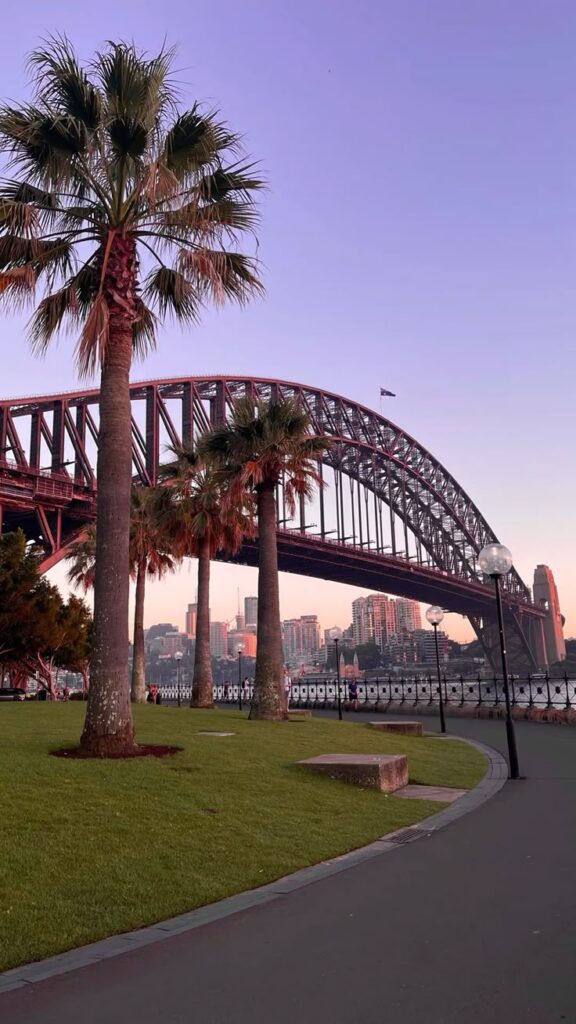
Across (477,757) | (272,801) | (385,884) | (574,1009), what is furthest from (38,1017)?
(477,757)

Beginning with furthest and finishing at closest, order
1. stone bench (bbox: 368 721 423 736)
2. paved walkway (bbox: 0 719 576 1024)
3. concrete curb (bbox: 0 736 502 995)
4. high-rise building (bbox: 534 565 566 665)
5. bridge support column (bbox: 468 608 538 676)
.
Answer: high-rise building (bbox: 534 565 566 665) < bridge support column (bbox: 468 608 538 676) < stone bench (bbox: 368 721 423 736) < concrete curb (bbox: 0 736 502 995) < paved walkway (bbox: 0 719 576 1024)

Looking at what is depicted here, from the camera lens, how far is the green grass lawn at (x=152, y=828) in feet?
20.6

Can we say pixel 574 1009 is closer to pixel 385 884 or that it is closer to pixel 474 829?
pixel 385 884

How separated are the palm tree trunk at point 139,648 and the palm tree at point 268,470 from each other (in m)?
11.3

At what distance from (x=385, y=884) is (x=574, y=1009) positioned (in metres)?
2.86

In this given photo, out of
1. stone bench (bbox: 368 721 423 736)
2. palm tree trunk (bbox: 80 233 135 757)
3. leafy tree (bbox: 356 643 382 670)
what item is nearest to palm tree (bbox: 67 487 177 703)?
stone bench (bbox: 368 721 423 736)

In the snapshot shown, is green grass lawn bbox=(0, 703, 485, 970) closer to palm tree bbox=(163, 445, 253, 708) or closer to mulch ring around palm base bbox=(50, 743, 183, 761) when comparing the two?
mulch ring around palm base bbox=(50, 743, 183, 761)

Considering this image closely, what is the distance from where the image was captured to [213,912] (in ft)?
20.8

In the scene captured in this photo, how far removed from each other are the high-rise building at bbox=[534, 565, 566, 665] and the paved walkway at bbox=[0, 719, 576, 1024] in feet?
382

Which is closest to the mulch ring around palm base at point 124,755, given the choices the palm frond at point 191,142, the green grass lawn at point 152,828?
the green grass lawn at point 152,828

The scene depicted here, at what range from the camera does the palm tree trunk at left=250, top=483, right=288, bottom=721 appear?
24281mm

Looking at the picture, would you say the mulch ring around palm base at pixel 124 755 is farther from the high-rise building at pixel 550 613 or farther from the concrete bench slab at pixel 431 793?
the high-rise building at pixel 550 613

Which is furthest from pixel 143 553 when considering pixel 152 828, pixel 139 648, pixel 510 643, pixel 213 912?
pixel 510 643

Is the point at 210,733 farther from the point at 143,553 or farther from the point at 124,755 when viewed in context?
the point at 143,553
